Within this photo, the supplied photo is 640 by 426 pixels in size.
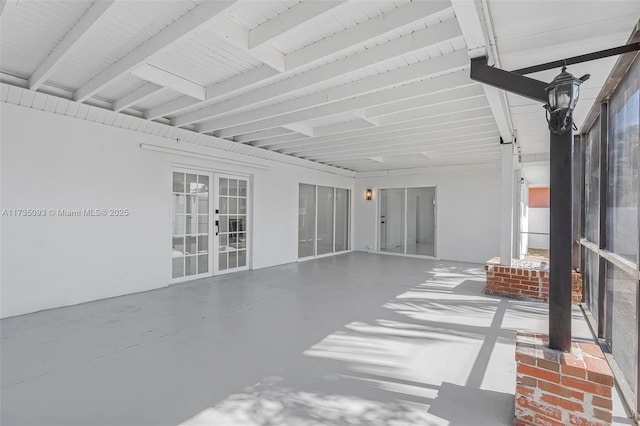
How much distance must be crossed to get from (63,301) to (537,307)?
6363 mm

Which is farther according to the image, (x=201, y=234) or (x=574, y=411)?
(x=201, y=234)

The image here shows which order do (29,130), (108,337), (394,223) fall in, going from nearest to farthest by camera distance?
(108,337), (29,130), (394,223)

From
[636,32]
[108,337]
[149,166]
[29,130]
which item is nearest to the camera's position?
[636,32]

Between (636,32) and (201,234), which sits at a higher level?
(636,32)

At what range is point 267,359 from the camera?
2.75 meters

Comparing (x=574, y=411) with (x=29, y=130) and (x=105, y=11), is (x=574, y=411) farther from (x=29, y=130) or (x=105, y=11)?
(x=29, y=130)

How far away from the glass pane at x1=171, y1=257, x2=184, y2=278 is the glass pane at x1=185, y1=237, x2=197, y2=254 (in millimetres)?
189

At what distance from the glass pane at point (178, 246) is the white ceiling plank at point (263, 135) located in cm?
220

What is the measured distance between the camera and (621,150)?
2.48m

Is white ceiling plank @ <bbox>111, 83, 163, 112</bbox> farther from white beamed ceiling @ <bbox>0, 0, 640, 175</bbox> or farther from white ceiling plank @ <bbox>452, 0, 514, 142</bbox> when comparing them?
white ceiling plank @ <bbox>452, 0, 514, 142</bbox>

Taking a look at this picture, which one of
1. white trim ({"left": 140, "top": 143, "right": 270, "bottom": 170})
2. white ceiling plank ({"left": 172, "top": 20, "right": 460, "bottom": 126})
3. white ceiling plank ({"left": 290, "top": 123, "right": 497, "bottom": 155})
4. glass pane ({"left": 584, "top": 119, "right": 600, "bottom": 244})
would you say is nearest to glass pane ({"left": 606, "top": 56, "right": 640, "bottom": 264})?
glass pane ({"left": 584, "top": 119, "right": 600, "bottom": 244})

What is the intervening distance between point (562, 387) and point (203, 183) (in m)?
5.73

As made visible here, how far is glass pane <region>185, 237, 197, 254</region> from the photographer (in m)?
5.70

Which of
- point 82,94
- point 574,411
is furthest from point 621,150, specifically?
point 82,94
